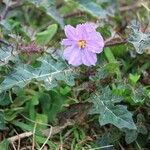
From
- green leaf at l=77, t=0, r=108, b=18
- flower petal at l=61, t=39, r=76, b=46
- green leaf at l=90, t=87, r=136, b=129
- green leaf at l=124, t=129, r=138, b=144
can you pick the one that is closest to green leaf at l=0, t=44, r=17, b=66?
flower petal at l=61, t=39, r=76, b=46

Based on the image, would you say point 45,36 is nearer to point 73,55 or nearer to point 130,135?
point 73,55

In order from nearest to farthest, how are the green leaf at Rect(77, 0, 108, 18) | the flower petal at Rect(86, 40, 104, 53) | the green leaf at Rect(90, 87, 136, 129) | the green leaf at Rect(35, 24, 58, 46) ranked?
the green leaf at Rect(90, 87, 136, 129), the flower petal at Rect(86, 40, 104, 53), the green leaf at Rect(35, 24, 58, 46), the green leaf at Rect(77, 0, 108, 18)

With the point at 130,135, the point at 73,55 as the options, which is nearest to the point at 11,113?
the point at 73,55

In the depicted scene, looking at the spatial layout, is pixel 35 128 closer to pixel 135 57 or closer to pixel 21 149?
pixel 21 149

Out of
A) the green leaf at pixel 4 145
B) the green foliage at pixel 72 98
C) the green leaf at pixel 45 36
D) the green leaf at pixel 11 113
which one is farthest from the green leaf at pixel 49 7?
the green leaf at pixel 4 145

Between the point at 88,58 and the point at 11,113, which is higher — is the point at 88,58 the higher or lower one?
the higher one

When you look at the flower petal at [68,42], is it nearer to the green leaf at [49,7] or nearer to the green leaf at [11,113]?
the green leaf at [11,113]

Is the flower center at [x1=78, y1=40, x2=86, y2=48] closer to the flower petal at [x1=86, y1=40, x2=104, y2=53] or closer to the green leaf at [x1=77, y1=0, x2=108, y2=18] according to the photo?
the flower petal at [x1=86, y1=40, x2=104, y2=53]
